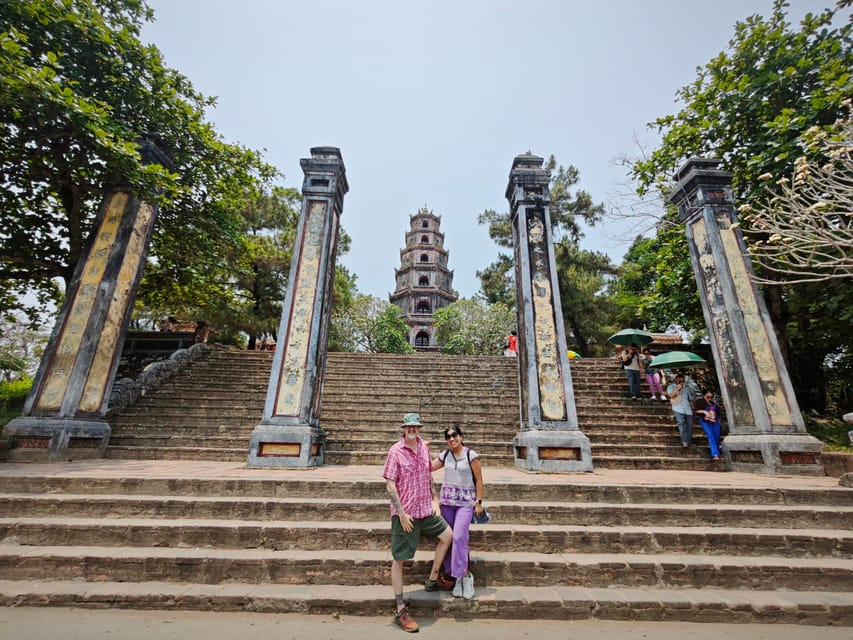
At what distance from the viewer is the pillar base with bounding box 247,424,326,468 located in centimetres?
530

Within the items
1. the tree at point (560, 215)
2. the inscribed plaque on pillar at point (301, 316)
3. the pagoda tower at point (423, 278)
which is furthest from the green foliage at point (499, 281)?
the inscribed plaque on pillar at point (301, 316)

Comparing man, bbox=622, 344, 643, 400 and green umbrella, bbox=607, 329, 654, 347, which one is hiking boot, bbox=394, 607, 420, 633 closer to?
man, bbox=622, 344, 643, 400

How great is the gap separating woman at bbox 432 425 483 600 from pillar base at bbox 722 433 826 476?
5.06 m

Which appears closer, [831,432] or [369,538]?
[369,538]

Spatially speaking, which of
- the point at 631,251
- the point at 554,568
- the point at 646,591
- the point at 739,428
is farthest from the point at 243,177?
the point at 631,251

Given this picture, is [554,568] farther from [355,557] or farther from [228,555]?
[228,555]

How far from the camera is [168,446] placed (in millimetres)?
6191

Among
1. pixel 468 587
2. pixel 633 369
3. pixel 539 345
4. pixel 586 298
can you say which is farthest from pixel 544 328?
pixel 586 298

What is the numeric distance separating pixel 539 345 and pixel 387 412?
11.5 feet

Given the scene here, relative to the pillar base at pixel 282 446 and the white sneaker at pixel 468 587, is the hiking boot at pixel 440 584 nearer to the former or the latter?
Result: the white sneaker at pixel 468 587

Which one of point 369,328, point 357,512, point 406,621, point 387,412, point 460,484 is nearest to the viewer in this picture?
point 406,621

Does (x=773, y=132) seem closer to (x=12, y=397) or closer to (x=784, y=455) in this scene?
(x=784, y=455)

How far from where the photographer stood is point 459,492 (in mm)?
2959

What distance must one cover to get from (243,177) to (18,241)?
4330 millimetres
